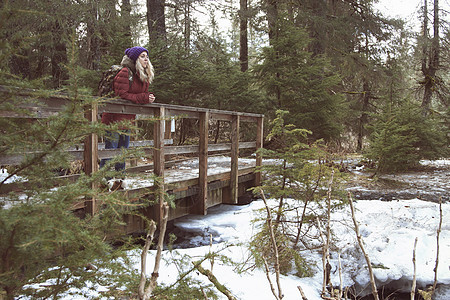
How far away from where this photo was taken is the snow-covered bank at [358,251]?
384 centimetres

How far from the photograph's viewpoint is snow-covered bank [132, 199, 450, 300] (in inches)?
151

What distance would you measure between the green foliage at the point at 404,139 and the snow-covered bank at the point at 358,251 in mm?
3048

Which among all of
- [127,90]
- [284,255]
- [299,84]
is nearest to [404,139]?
[299,84]

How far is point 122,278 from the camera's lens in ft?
6.64

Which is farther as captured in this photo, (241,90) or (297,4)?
(297,4)

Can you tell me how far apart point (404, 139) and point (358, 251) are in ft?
22.7

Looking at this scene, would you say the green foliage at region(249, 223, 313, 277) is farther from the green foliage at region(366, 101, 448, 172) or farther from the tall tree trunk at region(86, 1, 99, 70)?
the tall tree trunk at region(86, 1, 99, 70)

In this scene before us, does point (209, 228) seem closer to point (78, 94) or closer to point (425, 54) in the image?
point (78, 94)

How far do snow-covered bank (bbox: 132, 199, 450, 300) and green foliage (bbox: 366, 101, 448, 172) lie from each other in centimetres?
305

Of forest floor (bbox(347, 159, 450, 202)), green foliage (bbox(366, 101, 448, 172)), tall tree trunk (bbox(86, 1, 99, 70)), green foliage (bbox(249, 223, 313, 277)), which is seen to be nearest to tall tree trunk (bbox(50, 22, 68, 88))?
tall tree trunk (bbox(86, 1, 99, 70))

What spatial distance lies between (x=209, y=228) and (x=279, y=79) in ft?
25.0

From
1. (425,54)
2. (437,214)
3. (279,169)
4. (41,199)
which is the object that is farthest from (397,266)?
(425,54)

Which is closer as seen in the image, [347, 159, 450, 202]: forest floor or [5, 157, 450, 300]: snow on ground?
[5, 157, 450, 300]: snow on ground

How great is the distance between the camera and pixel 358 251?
4.73 meters
